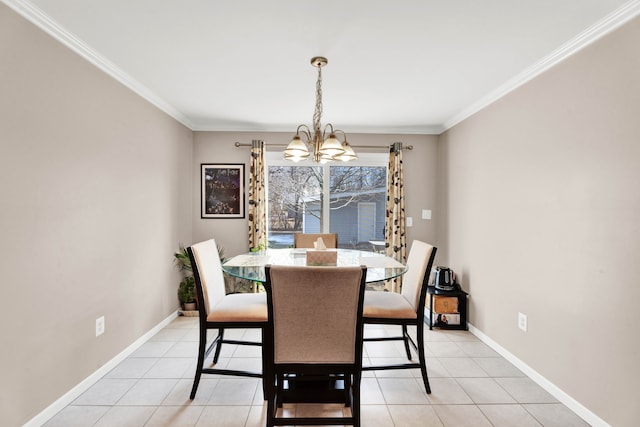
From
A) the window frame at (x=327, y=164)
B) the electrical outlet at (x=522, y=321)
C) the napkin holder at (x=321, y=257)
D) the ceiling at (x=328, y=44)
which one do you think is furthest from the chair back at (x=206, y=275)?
the electrical outlet at (x=522, y=321)

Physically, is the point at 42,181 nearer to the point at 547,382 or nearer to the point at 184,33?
the point at 184,33

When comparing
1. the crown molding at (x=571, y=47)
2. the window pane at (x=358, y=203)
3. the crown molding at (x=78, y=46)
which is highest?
the crown molding at (x=78, y=46)

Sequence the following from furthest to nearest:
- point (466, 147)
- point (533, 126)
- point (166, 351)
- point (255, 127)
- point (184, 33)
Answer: point (255, 127)
point (466, 147)
point (166, 351)
point (533, 126)
point (184, 33)

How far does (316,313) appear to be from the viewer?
168cm

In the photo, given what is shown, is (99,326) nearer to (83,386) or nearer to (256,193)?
(83,386)

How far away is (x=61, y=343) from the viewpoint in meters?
2.05

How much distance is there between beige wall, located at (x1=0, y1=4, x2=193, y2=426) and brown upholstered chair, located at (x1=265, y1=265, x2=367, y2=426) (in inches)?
53.3

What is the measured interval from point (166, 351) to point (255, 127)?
8.99 feet

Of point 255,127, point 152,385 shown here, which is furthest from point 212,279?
point 255,127

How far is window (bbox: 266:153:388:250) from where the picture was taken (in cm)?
454

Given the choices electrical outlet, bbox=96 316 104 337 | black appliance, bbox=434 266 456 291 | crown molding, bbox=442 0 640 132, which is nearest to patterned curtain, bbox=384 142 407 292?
black appliance, bbox=434 266 456 291

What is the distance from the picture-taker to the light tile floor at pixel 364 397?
1.98 meters

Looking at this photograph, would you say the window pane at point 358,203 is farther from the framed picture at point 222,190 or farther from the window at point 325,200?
the framed picture at point 222,190

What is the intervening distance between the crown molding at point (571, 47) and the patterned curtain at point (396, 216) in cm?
120
